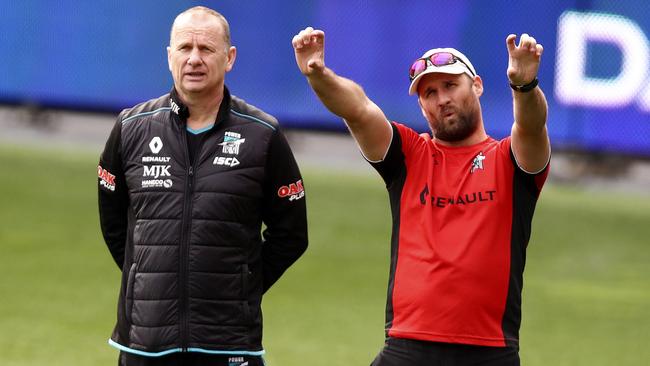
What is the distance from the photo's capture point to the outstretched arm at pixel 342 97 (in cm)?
511

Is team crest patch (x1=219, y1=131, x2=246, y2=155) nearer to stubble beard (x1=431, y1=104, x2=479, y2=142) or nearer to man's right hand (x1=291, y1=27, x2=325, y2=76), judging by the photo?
man's right hand (x1=291, y1=27, x2=325, y2=76)

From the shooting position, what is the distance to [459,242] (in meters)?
5.23

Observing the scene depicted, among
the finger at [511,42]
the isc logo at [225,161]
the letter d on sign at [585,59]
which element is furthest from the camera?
the letter d on sign at [585,59]

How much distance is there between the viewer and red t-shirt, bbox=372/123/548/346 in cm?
520

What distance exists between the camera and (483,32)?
521 inches

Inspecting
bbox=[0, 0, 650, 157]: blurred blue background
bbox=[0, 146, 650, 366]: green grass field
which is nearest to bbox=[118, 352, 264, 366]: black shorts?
bbox=[0, 146, 650, 366]: green grass field

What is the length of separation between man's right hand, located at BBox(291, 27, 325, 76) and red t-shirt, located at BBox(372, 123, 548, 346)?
509mm

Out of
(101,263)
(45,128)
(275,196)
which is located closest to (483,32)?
(101,263)

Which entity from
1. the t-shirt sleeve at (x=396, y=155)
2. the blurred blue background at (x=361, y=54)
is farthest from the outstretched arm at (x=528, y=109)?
the blurred blue background at (x=361, y=54)

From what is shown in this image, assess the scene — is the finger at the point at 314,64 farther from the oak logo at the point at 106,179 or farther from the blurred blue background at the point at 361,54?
the blurred blue background at the point at 361,54

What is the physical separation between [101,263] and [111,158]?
5.96 metres

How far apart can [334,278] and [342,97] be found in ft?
19.8

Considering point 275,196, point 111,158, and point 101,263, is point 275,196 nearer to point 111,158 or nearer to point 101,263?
point 111,158

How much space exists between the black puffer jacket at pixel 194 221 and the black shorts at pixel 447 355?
64 cm
